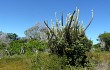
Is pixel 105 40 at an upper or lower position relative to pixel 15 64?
upper

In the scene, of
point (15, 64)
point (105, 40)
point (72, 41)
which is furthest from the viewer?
point (105, 40)

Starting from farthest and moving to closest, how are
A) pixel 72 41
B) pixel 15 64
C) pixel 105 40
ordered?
pixel 105 40, pixel 15 64, pixel 72 41

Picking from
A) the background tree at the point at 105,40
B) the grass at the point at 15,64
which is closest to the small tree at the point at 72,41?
the grass at the point at 15,64

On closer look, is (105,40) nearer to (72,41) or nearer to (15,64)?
(15,64)

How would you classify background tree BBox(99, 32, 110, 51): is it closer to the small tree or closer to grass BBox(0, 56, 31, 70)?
grass BBox(0, 56, 31, 70)

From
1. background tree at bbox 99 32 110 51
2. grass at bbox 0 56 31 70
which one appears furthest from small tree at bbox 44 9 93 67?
background tree at bbox 99 32 110 51

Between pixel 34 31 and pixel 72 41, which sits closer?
pixel 72 41

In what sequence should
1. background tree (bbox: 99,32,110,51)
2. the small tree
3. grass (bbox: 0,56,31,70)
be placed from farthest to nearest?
1. background tree (bbox: 99,32,110,51)
2. grass (bbox: 0,56,31,70)
3. the small tree

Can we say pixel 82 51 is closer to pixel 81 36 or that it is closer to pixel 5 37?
pixel 81 36

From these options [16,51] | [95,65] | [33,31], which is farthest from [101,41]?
[95,65]

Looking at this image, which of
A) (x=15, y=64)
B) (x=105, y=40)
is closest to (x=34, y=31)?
(x=105, y=40)

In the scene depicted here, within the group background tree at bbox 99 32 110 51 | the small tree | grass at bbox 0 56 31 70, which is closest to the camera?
the small tree

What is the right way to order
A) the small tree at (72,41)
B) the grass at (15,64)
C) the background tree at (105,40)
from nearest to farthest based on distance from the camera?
the small tree at (72,41) → the grass at (15,64) → the background tree at (105,40)

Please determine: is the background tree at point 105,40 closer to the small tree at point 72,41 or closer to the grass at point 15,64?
the grass at point 15,64
